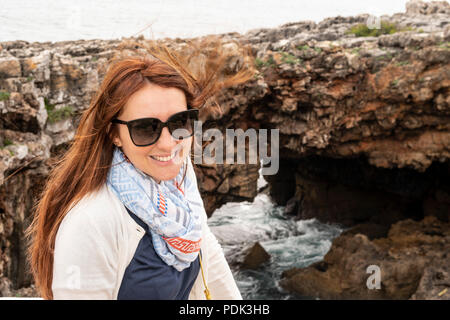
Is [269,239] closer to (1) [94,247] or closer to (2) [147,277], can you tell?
(2) [147,277]

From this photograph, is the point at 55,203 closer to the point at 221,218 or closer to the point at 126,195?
the point at 126,195

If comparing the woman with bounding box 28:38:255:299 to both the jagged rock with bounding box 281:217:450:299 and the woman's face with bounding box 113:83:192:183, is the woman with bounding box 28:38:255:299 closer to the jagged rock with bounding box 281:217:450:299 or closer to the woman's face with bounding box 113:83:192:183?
the woman's face with bounding box 113:83:192:183

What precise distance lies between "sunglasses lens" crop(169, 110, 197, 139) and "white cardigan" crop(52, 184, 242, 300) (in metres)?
0.24

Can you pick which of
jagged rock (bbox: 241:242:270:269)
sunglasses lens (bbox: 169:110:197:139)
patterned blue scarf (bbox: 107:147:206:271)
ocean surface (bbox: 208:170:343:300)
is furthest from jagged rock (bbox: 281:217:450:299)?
sunglasses lens (bbox: 169:110:197:139)

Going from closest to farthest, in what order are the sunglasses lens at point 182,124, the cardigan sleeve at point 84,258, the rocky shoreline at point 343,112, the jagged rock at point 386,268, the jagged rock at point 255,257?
the cardigan sleeve at point 84,258 < the sunglasses lens at point 182,124 < the rocky shoreline at point 343,112 < the jagged rock at point 386,268 < the jagged rock at point 255,257

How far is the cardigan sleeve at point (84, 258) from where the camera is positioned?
880 mm

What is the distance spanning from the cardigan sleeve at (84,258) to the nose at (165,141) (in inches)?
10.1

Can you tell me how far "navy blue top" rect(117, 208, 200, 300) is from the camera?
981mm

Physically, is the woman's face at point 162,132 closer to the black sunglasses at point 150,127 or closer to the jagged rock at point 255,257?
the black sunglasses at point 150,127

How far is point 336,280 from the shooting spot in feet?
32.1

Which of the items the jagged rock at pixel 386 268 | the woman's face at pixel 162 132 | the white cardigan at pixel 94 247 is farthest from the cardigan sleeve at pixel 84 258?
the jagged rock at pixel 386 268

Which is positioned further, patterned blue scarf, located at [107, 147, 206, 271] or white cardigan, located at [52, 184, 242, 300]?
patterned blue scarf, located at [107, 147, 206, 271]

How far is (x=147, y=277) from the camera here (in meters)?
1.01

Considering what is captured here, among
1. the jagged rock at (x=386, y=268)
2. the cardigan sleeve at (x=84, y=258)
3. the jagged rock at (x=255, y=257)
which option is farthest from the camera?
the jagged rock at (x=255, y=257)
